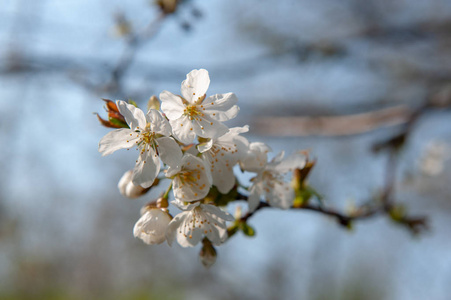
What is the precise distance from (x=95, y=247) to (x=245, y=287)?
5714 mm

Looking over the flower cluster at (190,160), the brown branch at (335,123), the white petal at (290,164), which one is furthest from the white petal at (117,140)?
the brown branch at (335,123)

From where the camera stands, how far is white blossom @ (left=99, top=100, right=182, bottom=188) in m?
0.77

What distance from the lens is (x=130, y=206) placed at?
783cm

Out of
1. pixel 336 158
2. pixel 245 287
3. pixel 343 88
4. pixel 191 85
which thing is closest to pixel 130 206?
pixel 245 287

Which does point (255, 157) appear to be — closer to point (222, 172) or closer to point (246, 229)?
point (222, 172)

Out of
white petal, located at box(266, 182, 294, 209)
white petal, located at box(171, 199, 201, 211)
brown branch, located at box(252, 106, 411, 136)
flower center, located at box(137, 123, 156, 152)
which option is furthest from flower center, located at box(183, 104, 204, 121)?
brown branch, located at box(252, 106, 411, 136)

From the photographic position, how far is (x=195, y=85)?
87 centimetres

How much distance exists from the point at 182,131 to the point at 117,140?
19 cm

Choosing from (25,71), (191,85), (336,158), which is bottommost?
(336,158)

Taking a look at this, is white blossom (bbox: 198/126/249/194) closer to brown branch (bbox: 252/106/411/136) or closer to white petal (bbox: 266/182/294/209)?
white petal (bbox: 266/182/294/209)

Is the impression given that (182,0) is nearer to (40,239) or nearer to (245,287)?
(245,287)

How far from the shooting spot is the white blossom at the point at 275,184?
38.0 inches

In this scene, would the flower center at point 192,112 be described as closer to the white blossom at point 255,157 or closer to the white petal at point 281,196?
the white blossom at point 255,157

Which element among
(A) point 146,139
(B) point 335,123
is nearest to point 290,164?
(A) point 146,139
